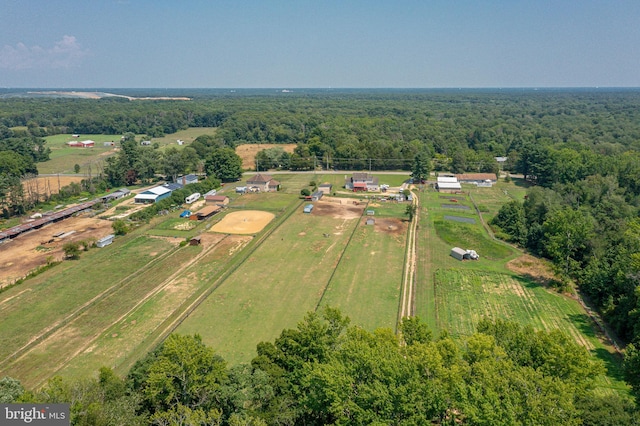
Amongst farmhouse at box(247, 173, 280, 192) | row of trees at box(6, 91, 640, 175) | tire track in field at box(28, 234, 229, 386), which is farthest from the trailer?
row of trees at box(6, 91, 640, 175)

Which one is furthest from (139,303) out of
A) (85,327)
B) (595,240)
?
(595,240)

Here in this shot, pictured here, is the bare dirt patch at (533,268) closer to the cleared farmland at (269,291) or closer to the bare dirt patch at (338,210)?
the cleared farmland at (269,291)

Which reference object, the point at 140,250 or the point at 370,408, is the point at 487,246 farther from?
the point at 140,250

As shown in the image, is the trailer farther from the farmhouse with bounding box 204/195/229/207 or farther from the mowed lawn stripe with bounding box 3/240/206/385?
the mowed lawn stripe with bounding box 3/240/206/385

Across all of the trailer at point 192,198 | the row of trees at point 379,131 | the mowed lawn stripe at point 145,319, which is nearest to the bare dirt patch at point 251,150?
the row of trees at point 379,131

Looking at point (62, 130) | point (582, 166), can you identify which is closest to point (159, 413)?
point (582, 166)

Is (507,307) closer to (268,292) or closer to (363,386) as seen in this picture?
(268,292)

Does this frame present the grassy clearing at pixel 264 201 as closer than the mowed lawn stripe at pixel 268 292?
No
